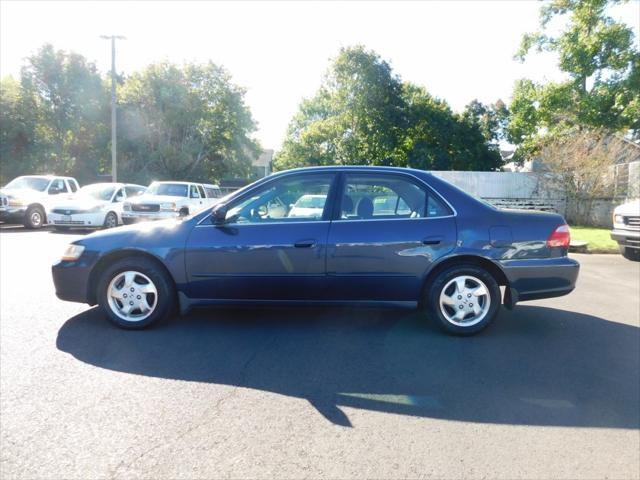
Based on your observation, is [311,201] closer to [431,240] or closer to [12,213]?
[431,240]

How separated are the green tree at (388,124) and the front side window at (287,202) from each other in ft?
87.5

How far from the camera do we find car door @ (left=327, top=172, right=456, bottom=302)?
4.71 meters

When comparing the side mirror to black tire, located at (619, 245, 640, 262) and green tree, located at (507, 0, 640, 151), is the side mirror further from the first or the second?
green tree, located at (507, 0, 640, 151)

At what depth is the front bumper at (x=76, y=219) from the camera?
49.3 feet

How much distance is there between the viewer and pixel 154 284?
191 inches

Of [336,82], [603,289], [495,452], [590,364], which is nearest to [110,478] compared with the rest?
[495,452]

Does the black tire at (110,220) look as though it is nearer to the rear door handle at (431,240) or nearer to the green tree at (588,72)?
the rear door handle at (431,240)

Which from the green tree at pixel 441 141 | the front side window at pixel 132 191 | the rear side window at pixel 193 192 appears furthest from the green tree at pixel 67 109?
the green tree at pixel 441 141

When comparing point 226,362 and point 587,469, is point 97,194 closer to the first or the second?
point 226,362

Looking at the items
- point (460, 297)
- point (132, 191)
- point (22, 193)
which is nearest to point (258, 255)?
point (460, 297)

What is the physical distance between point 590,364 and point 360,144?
29.2 meters

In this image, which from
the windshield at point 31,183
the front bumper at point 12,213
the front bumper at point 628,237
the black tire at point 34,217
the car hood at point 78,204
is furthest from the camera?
the windshield at point 31,183

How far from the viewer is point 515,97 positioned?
27.8m

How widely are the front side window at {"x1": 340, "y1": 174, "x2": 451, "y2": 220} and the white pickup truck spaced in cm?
1046
